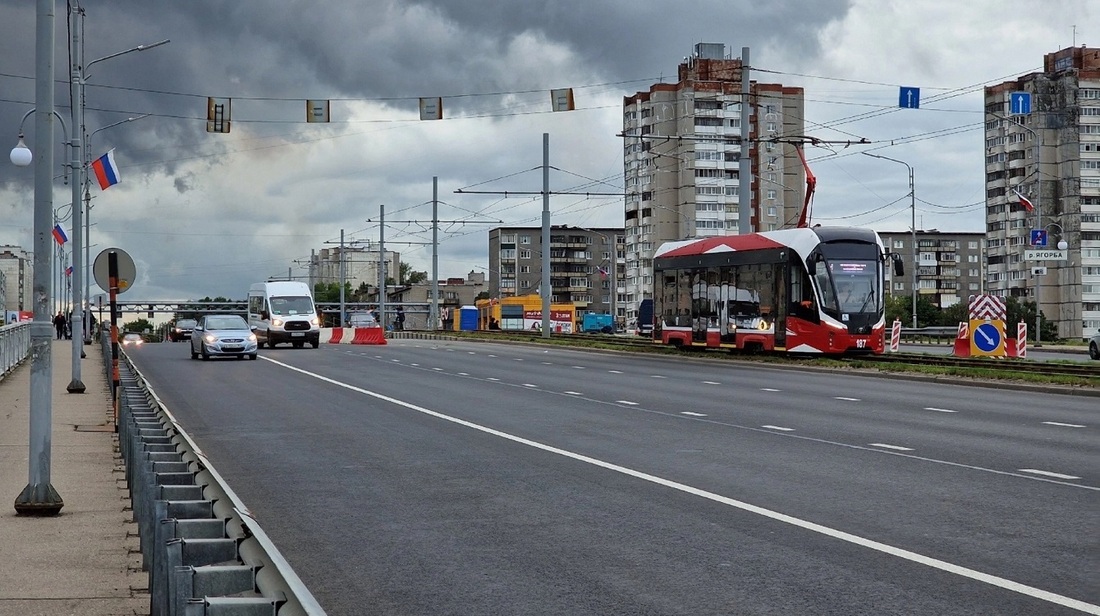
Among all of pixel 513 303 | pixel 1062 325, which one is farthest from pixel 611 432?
pixel 1062 325

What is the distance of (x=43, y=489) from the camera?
33.6 feet

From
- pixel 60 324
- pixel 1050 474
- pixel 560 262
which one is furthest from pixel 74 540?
pixel 560 262

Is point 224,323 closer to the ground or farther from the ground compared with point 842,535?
farther from the ground

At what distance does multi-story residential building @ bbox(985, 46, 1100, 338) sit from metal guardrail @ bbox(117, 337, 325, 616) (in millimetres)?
98481

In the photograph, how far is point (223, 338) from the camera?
40688 mm

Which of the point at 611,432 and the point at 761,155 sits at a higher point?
the point at 761,155

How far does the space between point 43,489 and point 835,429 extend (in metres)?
10.3

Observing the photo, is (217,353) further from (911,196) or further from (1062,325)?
(1062,325)

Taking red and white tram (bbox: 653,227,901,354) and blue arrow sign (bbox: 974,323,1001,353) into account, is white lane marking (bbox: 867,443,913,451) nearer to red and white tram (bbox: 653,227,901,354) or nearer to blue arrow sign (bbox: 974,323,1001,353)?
red and white tram (bbox: 653,227,901,354)

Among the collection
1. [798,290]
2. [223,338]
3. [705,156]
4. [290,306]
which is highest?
[705,156]

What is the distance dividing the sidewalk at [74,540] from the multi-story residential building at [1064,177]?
310 feet

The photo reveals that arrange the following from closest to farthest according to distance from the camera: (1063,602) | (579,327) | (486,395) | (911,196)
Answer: (1063,602) → (486,395) → (911,196) → (579,327)

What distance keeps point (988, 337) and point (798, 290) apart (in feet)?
18.3

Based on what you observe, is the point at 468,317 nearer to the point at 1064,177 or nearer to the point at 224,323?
the point at 1064,177
